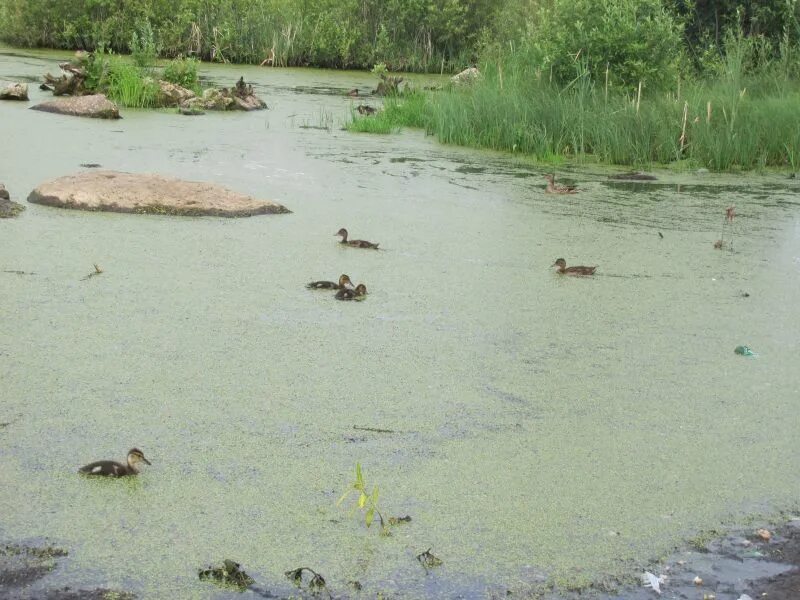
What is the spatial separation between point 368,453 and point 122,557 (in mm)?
747

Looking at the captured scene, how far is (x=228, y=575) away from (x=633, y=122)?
21.9 feet

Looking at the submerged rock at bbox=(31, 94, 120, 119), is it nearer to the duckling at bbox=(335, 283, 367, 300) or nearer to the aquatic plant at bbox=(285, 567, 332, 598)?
the duckling at bbox=(335, 283, 367, 300)

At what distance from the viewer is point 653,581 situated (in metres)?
2.26

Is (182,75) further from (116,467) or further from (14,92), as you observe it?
(116,467)

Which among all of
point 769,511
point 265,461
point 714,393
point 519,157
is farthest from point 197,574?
point 519,157

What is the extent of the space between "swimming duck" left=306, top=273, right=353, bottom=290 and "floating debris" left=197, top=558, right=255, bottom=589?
2.16 metres

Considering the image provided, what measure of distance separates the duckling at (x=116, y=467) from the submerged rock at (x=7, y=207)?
9.57 ft

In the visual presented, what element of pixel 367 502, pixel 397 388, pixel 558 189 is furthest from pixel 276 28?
pixel 367 502

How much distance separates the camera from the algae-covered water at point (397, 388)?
92.7 inches

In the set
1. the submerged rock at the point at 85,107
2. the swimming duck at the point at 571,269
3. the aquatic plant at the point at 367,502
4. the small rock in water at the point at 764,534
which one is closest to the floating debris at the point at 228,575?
the aquatic plant at the point at 367,502

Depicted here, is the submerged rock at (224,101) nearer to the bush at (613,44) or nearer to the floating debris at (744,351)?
the bush at (613,44)

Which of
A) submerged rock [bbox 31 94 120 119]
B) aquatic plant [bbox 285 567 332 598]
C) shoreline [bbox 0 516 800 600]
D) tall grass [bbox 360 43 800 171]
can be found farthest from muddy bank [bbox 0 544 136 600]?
submerged rock [bbox 31 94 120 119]

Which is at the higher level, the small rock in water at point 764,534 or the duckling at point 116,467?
the duckling at point 116,467

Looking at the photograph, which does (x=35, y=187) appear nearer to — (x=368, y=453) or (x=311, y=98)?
(x=368, y=453)
